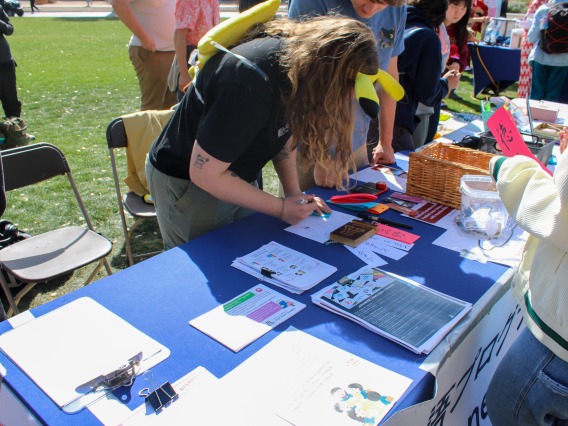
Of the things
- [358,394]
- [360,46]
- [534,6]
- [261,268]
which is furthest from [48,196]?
[534,6]

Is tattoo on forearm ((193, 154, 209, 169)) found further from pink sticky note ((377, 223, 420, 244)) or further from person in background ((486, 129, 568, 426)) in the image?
person in background ((486, 129, 568, 426))

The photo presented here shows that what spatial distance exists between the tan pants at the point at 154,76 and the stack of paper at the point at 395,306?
271 centimetres

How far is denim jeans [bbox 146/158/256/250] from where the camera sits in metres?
1.54

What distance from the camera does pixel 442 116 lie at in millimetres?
3207

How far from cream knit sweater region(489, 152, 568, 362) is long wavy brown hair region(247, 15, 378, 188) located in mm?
Result: 438

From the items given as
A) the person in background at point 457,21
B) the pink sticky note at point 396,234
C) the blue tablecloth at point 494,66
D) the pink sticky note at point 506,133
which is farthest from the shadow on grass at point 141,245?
the blue tablecloth at point 494,66

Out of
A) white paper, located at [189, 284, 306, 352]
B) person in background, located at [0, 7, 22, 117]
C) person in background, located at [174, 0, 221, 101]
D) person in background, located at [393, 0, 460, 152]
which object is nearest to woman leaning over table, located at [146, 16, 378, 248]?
white paper, located at [189, 284, 306, 352]

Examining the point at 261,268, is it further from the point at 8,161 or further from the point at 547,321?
the point at 8,161

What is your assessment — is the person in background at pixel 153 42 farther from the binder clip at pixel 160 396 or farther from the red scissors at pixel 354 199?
the binder clip at pixel 160 396

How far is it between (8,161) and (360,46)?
1.72 meters

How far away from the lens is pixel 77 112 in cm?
598

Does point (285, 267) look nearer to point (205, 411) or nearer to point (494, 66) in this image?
point (205, 411)

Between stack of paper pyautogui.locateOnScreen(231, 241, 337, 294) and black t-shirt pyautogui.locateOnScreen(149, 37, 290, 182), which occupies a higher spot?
black t-shirt pyautogui.locateOnScreen(149, 37, 290, 182)

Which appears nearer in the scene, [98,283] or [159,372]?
[159,372]
